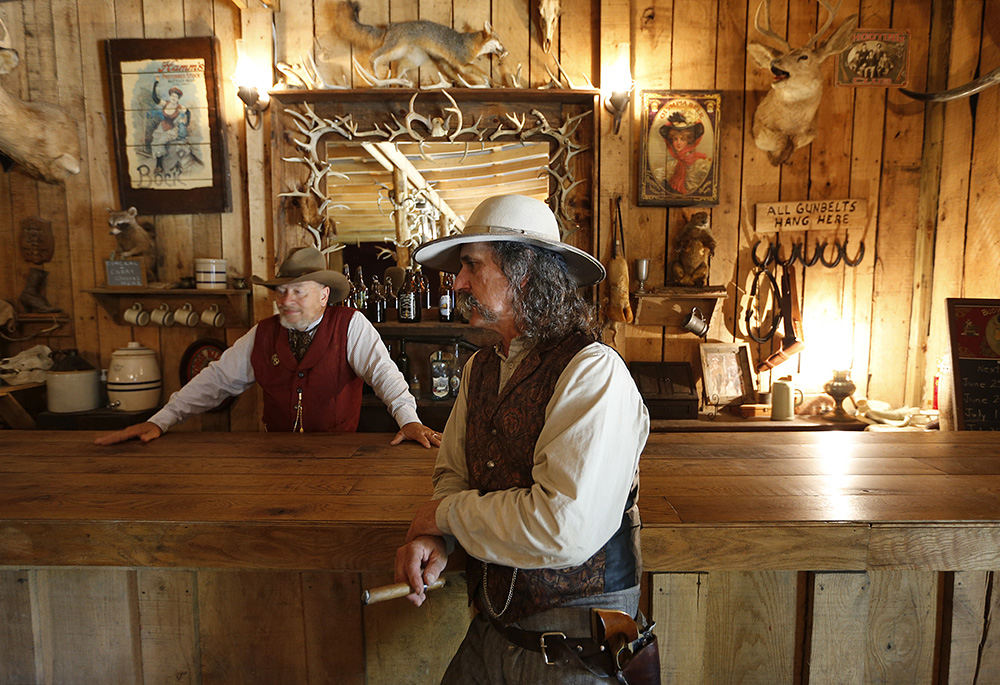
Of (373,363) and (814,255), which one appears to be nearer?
(373,363)

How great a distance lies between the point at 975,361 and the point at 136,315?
4705 millimetres

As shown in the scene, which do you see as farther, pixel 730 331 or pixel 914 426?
pixel 730 331

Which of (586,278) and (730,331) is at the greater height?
(586,278)

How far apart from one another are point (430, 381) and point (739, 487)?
234 cm

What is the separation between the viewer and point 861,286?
3.48 m

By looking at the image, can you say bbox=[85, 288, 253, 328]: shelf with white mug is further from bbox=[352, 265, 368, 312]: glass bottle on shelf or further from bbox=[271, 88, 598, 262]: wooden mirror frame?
bbox=[352, 265, 368, 312]: glass bottle on shelf

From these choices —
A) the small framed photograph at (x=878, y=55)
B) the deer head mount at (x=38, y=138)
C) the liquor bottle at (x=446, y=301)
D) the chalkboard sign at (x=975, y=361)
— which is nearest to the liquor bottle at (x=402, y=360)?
the liquor bottle at (x=446, y=301)

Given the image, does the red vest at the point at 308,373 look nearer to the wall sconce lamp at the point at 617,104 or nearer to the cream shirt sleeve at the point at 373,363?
the cream shirt sleeve at the point at 373,363

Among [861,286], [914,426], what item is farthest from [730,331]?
[914,426]

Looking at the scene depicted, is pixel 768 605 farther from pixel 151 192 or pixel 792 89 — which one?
pixel 151 192

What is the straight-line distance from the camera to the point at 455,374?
11.4 ft

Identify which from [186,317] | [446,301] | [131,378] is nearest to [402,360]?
[446,301]

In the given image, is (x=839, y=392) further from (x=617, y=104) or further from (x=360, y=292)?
(x=360, y=292)

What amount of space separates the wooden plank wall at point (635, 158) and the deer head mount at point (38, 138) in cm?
8
